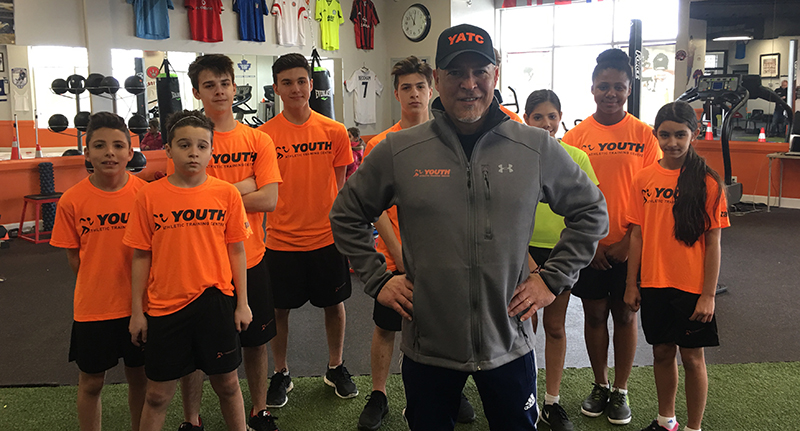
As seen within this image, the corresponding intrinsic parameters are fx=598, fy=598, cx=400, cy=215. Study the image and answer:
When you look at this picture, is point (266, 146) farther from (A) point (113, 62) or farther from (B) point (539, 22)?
(B) point (539, 22)

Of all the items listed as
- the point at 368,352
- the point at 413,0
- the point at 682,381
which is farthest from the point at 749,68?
the point at 368,352

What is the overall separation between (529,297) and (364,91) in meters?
9.92

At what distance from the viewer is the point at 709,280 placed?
7.01 ft

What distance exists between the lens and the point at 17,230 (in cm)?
690

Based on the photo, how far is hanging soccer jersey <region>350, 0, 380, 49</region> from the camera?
10805mm

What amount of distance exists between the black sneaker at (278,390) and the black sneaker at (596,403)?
137 centimetres

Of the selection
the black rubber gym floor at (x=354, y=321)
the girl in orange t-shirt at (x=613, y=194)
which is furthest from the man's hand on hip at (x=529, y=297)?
the black rubber gym floor at (x=354, y=321)

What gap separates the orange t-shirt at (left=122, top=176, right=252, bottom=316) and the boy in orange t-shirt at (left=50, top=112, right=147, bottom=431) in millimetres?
148

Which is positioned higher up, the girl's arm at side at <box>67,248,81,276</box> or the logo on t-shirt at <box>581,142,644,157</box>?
the logo on t-shirt at <box>581,142,644,157</box>

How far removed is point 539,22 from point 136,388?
11.0 metres

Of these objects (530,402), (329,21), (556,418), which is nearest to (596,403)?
(556,418)

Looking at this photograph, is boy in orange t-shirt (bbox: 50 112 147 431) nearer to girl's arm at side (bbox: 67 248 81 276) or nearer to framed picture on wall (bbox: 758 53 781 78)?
girl's arm at side (bbox: 67 248 81 276)

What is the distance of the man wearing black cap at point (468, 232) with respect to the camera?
147 centimetres

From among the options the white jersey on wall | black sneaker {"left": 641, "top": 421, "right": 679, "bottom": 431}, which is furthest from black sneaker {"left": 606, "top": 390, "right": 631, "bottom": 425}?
the white jersey on wall
